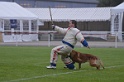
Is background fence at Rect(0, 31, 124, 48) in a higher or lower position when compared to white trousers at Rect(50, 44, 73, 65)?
lower

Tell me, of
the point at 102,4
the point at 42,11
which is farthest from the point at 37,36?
the point at 102,4

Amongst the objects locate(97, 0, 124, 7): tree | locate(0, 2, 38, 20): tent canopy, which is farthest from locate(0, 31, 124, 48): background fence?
locate(97, 0, 124, 7): tree

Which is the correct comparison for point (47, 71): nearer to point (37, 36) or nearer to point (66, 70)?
point (66, 70)

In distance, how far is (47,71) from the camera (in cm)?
1390

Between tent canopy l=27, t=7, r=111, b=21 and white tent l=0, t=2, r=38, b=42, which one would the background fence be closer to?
white tent l=0, t=2, r=38, b=42

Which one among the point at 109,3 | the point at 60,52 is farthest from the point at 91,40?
the point at 109,3

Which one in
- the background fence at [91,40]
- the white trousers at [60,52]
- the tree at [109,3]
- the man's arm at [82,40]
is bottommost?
the background fence at [91,40]

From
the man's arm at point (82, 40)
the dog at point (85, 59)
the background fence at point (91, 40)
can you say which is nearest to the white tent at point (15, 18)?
the background fence at point (91, 40)

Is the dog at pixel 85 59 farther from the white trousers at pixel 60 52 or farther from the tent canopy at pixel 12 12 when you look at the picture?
the tent canopy at pixel 12 12

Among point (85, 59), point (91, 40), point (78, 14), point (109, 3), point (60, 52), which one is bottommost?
point (91, 40)

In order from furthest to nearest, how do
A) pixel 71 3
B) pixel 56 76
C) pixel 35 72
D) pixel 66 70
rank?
1. pixel 71 3
2. pixel 66 70
3. pixel 35 72
4. pixel 56 76

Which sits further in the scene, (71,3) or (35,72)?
(71,3)

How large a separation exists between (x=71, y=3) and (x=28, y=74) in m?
61.9

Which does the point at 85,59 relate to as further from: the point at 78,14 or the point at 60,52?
the point at 78,14
